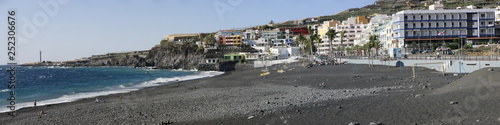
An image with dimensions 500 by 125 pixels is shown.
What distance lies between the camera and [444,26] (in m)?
80.5

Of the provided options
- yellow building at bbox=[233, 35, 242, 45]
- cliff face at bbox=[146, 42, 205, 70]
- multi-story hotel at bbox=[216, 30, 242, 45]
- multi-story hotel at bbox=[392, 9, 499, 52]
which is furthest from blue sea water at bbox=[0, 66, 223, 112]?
multi-story hotel at bbox=[216, 30, 242, 45]

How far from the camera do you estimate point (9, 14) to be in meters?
18.8

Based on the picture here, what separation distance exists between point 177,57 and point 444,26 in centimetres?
8669

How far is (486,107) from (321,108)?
6931mm

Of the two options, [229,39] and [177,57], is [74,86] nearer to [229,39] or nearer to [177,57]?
[177,57]

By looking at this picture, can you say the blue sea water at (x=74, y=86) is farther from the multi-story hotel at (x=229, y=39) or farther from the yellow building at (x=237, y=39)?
the multi-story hotel at (x=229, y=39)

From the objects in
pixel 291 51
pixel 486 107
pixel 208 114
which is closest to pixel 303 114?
pixel 208 114

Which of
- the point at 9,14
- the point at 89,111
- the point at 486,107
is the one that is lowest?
the point at 89,111

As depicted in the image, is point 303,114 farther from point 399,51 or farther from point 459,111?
point 399,51

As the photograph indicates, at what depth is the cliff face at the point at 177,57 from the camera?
4552 inches

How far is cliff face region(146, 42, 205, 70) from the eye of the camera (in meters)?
116

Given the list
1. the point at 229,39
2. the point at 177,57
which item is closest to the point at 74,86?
the point at 177,57

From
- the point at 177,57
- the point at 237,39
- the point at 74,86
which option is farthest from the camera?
the point at 237,39

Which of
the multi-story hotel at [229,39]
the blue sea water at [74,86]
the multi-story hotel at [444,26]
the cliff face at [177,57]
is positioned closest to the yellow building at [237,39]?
the multi-story hotel at [229,39]
